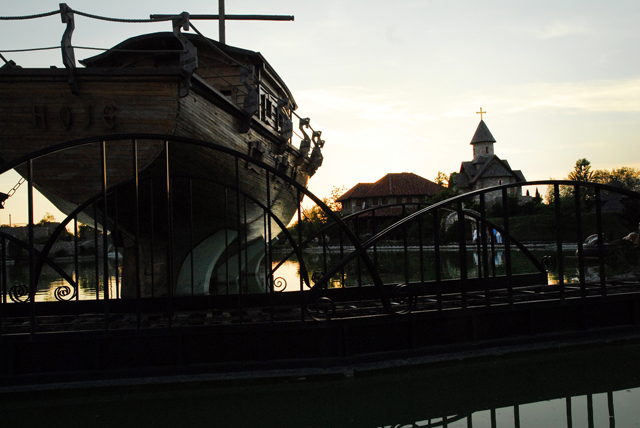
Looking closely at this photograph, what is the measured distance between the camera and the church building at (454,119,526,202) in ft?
215

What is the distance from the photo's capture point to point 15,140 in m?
9.88

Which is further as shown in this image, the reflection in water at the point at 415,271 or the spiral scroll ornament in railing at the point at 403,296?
the reflection in water at the point at 415,271

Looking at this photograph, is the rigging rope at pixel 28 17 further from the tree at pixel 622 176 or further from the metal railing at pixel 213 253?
the tree at pixel 622 176

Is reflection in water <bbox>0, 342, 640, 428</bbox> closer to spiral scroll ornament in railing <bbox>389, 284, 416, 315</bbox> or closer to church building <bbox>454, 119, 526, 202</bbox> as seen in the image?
spiral scroll ornament in railing <bbox>389, 284, 416, 315</bbox>

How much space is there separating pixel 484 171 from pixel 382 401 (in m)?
65.0

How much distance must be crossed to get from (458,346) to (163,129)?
22.9 feet

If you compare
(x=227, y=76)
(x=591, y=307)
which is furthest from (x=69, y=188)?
(x=591, y=307)

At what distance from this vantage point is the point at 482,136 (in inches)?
2916

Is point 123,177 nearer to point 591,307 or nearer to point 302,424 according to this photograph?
point 302,424

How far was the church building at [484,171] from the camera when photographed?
65.4 m

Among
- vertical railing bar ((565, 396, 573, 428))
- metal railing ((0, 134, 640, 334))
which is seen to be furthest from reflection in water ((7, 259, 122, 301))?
vertical railing bar ((565, 396, 573, 428))

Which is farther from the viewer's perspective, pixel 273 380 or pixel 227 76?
pixel 227 76

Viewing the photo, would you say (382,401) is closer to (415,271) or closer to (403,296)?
(403,296)

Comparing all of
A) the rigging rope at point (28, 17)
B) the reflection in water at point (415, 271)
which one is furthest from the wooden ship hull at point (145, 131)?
the reflection in water at point (415, 271)
